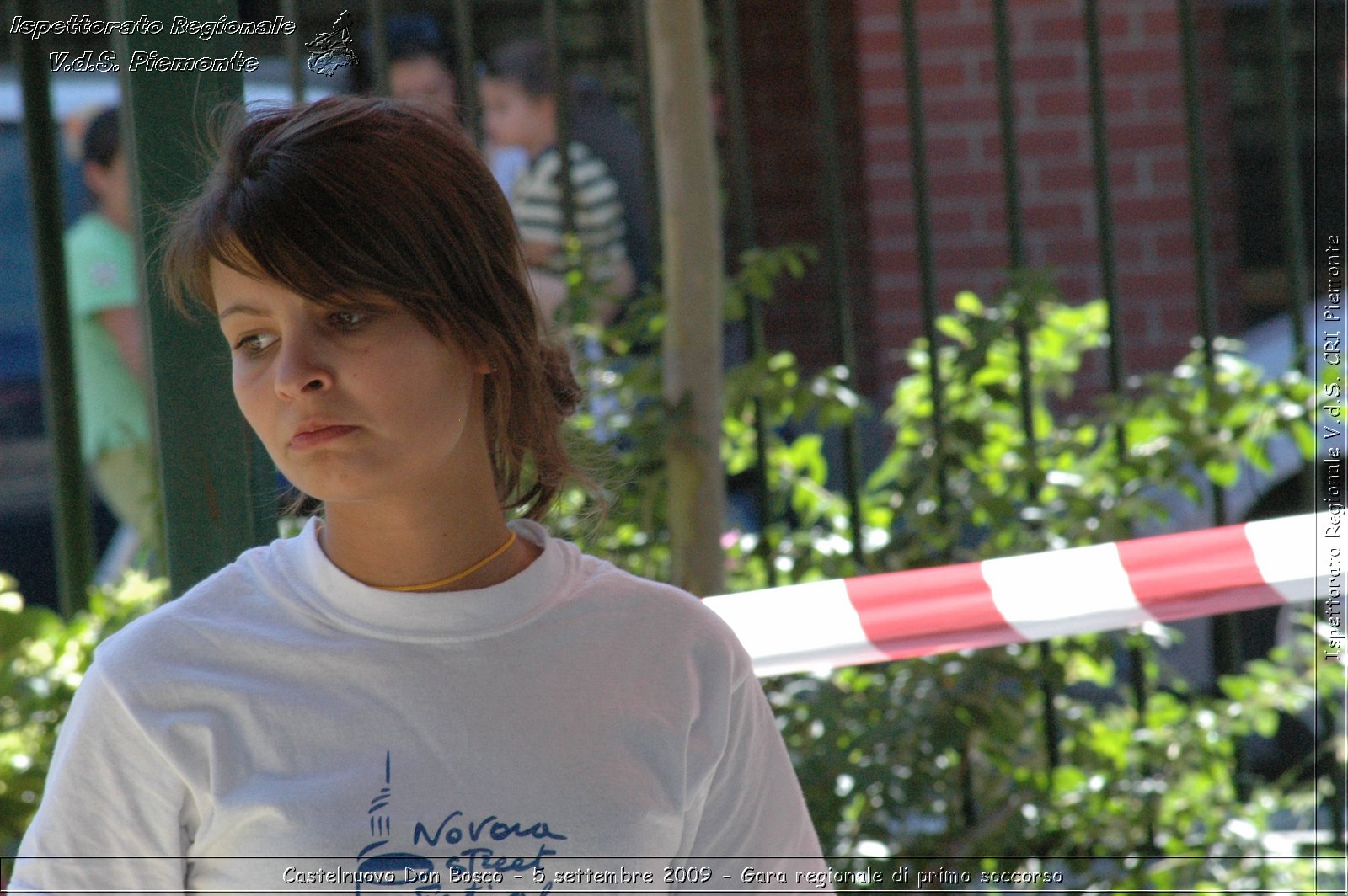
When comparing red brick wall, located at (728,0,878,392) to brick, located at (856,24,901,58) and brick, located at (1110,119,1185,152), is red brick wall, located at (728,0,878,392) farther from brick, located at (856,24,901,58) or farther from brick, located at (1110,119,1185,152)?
brick, located at (1110,119,1185,152)

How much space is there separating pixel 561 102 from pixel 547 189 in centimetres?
97

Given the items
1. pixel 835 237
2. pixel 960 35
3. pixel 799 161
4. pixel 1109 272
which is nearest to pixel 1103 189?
pixel 1109 272

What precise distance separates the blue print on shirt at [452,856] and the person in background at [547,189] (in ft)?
4.29

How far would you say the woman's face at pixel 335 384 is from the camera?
3.84 ft

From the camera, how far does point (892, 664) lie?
260cm

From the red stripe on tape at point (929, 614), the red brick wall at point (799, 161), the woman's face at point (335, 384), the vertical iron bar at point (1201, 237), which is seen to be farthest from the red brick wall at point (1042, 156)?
the woman's face at point (335, 384)

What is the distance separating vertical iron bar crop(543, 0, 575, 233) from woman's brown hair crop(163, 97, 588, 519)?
1415mm

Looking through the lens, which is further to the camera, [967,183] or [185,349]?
[967,183]

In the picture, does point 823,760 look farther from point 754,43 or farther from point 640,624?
point 754,43

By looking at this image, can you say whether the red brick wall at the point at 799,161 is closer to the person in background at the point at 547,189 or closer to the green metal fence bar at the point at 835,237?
the person in background at the point at 547,189

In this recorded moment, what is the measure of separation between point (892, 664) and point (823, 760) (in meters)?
0.26

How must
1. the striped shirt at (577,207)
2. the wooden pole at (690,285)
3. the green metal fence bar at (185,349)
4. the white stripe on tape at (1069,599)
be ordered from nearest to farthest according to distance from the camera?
the green metal fence bar at (185,349) < the white stripe on tape at (1069,599) < the wooden pole at (690,285) < the striped shirt at (577,207)

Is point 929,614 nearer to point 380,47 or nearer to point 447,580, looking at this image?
point 447,580

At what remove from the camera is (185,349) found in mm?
1625
